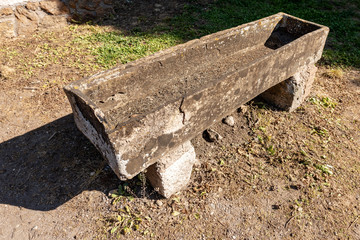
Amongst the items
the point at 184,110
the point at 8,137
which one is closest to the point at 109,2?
the point at 8,137

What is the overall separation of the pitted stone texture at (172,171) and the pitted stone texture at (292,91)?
185cm

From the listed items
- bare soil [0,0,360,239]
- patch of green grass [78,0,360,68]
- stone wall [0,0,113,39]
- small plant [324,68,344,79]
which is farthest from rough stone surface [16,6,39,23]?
small plant [324,68,344,79]

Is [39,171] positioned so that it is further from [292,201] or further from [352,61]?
[352,61]

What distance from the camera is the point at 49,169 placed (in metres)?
3.15

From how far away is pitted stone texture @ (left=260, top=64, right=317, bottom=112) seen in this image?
3.79 metres

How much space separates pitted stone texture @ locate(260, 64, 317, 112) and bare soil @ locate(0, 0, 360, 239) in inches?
4.7

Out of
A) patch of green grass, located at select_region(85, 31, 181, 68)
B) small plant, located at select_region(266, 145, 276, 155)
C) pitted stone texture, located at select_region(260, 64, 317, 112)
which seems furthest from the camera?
patch of green grass, located at select_region(85, 31, 181, 68)

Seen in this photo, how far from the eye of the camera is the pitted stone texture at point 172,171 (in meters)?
2.63

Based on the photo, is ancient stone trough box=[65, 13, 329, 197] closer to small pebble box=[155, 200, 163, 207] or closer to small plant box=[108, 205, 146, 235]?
small pebble box=[155, 200, 163, 207]

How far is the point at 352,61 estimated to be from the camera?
5.21 m

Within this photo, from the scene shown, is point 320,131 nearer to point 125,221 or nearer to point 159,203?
point 159,203

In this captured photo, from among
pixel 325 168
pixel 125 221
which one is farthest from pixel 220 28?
pixel 125 221

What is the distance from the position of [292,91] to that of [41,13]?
498cm

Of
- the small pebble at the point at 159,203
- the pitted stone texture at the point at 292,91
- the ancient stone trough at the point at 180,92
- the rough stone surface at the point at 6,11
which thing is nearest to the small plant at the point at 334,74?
the pitted stone texture at the point at 292,91
